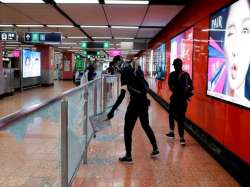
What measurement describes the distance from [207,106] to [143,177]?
2083 millimetres

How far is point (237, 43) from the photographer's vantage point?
4.04 metres

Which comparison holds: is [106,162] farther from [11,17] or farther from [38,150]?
[11,17]

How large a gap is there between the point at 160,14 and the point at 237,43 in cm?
457

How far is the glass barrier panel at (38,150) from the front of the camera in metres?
2.05

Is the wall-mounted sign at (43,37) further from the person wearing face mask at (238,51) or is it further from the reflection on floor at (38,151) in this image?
the reflection on floor at (38,151)

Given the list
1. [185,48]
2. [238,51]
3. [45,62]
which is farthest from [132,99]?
[45,62]

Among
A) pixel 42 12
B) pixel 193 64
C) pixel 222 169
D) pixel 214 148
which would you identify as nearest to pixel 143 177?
pixel 222 169

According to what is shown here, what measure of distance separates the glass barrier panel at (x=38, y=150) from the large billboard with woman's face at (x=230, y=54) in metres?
2.20

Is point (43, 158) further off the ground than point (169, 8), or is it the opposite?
point (169, 8)

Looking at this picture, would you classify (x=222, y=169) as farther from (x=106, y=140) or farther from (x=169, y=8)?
(x=169, y=8)

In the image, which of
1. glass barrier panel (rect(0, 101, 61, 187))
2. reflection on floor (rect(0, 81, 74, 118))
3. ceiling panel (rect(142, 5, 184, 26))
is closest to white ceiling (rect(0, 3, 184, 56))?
ceiling panel (rect(142, 5, 184, 26))

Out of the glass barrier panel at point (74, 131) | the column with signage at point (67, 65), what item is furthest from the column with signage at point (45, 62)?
the glass barrier panel at point (74, 131)

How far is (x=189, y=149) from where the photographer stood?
17.6 feet

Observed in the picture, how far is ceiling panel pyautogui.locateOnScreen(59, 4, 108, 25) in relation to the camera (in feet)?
24.7
